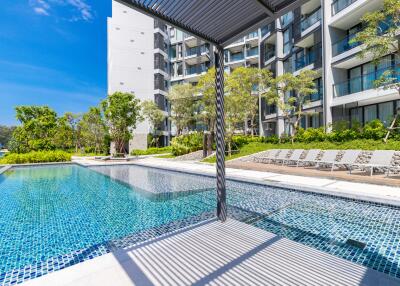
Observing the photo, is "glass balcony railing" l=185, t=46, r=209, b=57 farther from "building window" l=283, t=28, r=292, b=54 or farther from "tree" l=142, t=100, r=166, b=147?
"building window" l=283, t=28, r=292, b=54

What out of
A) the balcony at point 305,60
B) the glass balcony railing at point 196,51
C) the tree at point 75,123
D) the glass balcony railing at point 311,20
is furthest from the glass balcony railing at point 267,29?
the tree at point 75,123

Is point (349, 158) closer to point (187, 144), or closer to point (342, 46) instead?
point (342, 46)

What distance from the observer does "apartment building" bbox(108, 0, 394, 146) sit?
16.6 m

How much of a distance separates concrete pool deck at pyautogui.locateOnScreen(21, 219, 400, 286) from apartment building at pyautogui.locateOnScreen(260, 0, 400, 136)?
562 inches

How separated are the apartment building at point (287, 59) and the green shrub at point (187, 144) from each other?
8647mm

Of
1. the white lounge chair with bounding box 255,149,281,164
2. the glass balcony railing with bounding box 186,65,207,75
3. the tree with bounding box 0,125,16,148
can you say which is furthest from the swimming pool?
the tree with bounding box 0,125,16,148

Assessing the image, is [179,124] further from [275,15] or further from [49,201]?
[275,15]

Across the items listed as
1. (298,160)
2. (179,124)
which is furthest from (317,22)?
(179,124)

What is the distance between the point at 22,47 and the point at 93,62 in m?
25.6

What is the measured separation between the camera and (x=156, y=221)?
5.38 metres

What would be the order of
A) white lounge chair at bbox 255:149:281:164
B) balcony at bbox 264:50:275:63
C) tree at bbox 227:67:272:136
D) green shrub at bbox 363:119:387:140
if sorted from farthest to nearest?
balcony at bbox 264:50:275:63 < tree at bbox 227:67:272:136 < white lounge chair at bbox 255:149:281:164 < green shrub at bbox 363:119:387:140

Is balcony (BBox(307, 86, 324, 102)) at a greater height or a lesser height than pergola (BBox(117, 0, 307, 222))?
greater

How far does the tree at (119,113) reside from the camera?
23656 millimetres

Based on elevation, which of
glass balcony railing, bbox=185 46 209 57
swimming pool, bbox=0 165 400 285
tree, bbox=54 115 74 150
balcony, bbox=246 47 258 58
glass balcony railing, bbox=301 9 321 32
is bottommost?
swimming pool, bbox=0 165 400 285
